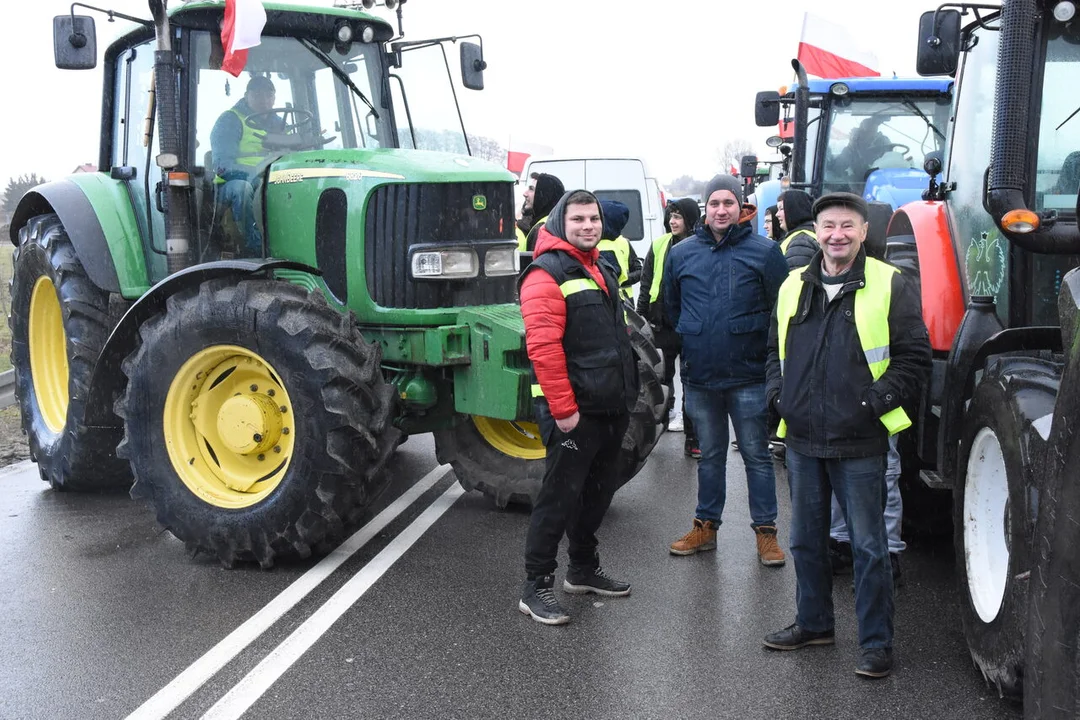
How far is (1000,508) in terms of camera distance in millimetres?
4344

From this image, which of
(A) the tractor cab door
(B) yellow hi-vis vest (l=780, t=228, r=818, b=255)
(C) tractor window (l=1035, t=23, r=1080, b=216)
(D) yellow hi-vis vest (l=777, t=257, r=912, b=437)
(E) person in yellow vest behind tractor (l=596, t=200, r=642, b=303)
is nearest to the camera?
(D) yellow hi-vis vest (l=777, t=257, r=912, b=437)

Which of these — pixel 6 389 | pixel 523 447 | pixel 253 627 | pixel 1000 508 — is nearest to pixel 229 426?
pixel 253 627

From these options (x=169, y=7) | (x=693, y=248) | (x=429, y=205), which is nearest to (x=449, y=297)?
(x=429, y=205)

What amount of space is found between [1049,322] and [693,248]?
73.8 inches

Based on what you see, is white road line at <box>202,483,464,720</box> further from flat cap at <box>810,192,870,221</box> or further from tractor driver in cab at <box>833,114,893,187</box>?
tractor driver in cab at <box>833,114,893,187</box>

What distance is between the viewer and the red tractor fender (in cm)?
535

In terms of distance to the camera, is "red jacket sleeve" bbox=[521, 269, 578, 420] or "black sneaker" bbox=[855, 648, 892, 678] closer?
"black sneaker" bbox=[855, 648, 892, 678]

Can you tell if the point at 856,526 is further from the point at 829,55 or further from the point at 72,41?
the point at 829,55

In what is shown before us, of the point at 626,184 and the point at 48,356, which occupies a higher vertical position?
the point at 626,184

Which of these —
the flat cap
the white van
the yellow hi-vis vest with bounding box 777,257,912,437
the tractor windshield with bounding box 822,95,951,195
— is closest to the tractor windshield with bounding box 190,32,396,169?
the flat cap

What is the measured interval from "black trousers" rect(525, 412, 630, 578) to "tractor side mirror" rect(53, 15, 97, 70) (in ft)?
10.9

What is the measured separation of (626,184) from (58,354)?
27.1ft

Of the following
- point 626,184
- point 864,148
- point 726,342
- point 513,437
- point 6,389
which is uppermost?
point 864,148

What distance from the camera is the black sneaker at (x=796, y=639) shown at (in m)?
4.68
